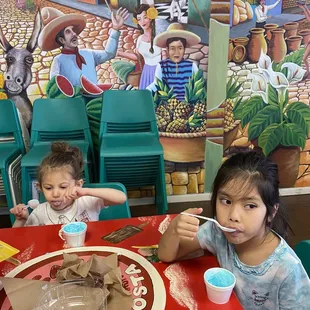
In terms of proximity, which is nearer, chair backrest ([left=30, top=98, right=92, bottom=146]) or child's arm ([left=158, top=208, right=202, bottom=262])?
child's arm ([left=158, top=208, right=202, bottom=262])

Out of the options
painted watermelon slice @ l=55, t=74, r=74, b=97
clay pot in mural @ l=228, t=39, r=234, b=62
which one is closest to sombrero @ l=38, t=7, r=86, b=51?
painted watermelon slice @ l=55, t=74, r=74, b=97

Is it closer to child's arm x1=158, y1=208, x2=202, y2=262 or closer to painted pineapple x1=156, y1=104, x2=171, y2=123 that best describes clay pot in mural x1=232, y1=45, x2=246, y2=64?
painted pineapple x1=156, y1=104, x2=171, y2=123

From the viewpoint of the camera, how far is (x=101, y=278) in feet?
2.82

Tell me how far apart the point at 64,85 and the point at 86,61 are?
0.83 ft

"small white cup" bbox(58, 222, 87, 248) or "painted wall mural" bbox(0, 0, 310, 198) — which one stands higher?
Answer: "painted wall mural" bbox(0, 0, 310, 198)

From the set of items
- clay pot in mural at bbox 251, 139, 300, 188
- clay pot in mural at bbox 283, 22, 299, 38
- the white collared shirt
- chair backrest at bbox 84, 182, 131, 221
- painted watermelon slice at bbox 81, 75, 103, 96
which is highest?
the white collared shirt

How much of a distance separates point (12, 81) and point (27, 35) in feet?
1.18

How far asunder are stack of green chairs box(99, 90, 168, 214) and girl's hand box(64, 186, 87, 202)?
3.24 ft

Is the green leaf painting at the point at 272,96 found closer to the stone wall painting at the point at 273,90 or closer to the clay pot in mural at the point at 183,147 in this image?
the stone wall painting at the point at 273,90

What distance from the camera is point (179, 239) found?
3.24ft

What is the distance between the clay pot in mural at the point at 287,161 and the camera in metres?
3.15

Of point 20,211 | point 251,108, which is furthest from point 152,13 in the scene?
point 20,211

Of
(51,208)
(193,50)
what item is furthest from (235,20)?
(51,208)

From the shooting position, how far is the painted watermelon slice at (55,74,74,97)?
2805 millimetres
